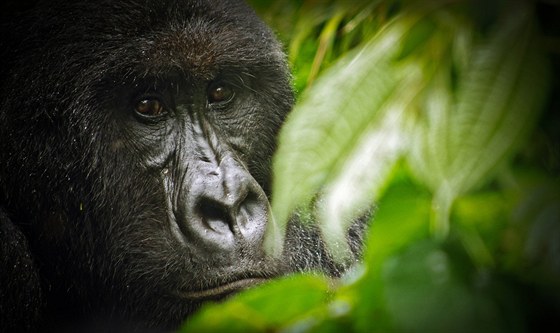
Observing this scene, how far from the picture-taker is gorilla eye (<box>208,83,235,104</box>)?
8.82 ft

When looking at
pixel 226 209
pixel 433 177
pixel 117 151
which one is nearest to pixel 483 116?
pixel 433 177

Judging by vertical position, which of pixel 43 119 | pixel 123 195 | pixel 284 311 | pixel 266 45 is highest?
pixel 284 311

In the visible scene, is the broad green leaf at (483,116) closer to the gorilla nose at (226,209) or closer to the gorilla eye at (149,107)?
the gorilla nose at (226,209)

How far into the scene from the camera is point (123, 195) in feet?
8.36

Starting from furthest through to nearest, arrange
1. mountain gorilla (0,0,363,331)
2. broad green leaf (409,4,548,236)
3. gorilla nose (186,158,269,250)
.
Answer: mountain gorilla (0,0,363,331) < gorilla nose (186,158,269,250) < broad green leaf (409,4,548,236)

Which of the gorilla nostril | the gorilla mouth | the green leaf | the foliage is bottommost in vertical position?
the gorilla mouth

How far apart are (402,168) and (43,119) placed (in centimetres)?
194

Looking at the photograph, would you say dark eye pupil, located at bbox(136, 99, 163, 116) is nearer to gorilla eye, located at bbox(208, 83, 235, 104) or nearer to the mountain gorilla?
the mountain gorilla

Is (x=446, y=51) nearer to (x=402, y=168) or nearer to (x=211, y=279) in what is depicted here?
(x=402, y=168)

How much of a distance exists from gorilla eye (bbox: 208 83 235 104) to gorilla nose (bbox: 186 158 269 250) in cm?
38

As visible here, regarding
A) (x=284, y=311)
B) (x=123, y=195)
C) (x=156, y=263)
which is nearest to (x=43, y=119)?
(x=123, y=195)

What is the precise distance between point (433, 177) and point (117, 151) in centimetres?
192

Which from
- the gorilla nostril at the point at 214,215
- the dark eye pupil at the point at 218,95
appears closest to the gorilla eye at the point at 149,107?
the dark eye pupil at the point at 218,95

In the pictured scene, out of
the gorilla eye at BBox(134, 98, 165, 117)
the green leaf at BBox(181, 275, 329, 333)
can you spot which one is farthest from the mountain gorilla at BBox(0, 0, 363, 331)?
the green leaf at BBox(181, 275, 329, 333)
